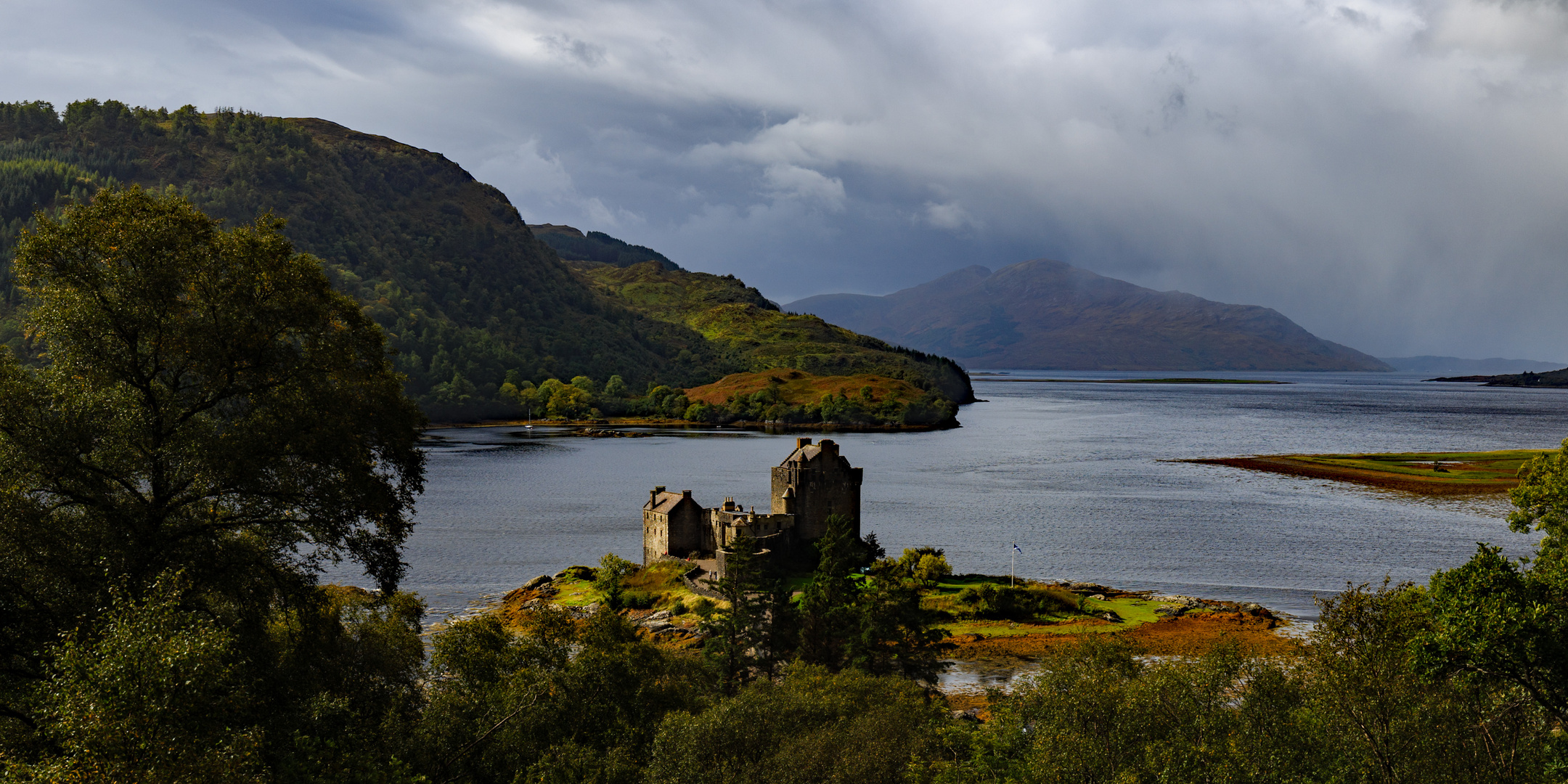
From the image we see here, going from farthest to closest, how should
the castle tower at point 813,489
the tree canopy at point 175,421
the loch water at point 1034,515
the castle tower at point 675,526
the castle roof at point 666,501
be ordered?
1. the loch water at point 1034,515
2. the castle roof at point 666,501
3. the castle tower at point 675,526
4. the castle tower at point 813,489
5. the tree canopy at point 175,421

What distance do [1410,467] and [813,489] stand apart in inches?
4369

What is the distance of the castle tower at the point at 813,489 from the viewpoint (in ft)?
216

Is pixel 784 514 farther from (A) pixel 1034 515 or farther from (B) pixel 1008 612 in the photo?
(A) pixel 1034 515

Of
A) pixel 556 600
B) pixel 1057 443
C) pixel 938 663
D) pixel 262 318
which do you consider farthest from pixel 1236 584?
pixel 1057 443

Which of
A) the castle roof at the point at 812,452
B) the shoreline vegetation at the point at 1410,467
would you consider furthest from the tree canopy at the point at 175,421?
the shoreline vegetation at the point at 1410,467

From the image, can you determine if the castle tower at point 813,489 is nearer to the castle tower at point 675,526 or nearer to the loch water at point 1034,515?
the castle tower at point 675,526

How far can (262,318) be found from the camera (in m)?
20.2

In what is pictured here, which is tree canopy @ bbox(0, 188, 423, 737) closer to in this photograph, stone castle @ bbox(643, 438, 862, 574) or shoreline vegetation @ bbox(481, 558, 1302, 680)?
shoreline vegetation @ bbox(481, 558, 1302, 680)

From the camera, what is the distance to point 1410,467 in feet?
430

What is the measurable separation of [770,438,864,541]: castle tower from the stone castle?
2.1 inches

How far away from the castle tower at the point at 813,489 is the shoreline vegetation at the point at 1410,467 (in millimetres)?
86995

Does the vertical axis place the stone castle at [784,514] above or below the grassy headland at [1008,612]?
above

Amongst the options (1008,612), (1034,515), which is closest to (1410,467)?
(1034,515)

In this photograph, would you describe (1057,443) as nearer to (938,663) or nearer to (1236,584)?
(1236,584)
